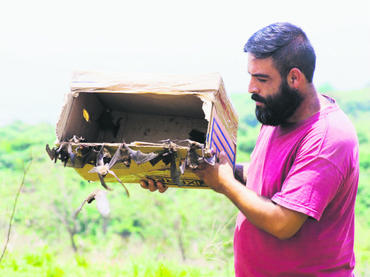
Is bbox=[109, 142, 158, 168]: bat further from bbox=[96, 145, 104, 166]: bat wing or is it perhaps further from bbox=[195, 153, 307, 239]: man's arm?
bbox=[195, 153, 307, 239]: man's arm

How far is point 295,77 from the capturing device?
1.68 m

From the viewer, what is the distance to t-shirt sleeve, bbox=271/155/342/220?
60.7 inches

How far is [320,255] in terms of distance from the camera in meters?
1.66

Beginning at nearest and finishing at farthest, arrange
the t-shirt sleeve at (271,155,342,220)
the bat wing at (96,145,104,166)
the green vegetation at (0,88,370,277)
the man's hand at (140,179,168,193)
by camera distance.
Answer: the t-shirt sleeve at (271,155,342,220)
the bat wing at (96,145,104,166)
the man's hand at (140,179,168,193)
the green vegetation at (0,88,370,277)

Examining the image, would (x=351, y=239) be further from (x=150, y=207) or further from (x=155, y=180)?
(x=150, y=207)

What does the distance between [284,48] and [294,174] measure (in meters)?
0.44

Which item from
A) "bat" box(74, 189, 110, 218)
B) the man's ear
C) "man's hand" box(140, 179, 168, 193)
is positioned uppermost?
the man's ear

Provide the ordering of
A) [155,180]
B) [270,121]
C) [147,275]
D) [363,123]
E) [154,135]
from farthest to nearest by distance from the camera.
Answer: [363,123], [147,275], [154,135], [155,180], [270,121]

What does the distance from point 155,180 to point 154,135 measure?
582 millimetres

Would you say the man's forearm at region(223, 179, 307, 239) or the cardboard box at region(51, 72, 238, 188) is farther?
the cardboard box at region(51, 72, 238, 188)

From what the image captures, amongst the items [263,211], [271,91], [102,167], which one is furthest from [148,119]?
[263,211]

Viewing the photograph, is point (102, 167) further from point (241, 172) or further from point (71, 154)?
point (241, 172)

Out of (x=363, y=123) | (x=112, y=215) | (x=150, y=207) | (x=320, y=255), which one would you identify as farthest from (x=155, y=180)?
(x=363, y=123)

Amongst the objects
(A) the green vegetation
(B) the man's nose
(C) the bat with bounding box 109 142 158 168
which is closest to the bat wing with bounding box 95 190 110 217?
(C) the bat with bounding box 109 142 158 168
